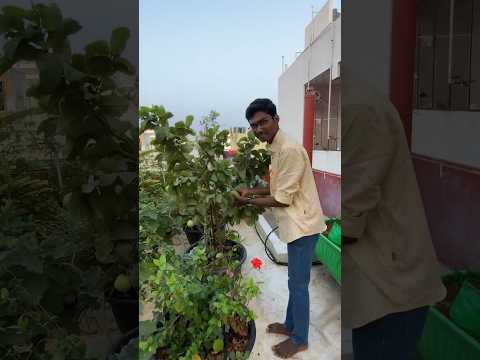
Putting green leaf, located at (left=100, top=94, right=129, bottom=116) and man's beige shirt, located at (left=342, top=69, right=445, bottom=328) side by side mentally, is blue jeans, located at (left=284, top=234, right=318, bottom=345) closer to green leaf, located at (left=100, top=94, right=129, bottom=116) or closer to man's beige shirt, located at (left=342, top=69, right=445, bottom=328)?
man's beige shirt, located at (left=342, top=69, right=445, bottom=328)

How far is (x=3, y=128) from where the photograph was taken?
0.54 meters

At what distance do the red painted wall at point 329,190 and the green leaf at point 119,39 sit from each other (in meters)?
0.36

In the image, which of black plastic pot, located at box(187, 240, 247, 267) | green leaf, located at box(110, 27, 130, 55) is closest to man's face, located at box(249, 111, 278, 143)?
green leaf, located at box(110, 27, 130, 55)

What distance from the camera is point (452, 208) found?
24.0 inches

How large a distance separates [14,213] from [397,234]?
1.93 ft

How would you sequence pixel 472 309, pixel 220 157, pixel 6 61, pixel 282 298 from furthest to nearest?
1. pixel 220 157
2. pixel 282 298
3. pixel 472 309
4. pixel 6 61

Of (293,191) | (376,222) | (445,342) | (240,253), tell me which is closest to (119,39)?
(376,222)

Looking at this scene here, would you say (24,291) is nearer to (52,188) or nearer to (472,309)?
(52,188)

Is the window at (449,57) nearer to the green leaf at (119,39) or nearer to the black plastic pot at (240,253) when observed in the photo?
the green leaf at (119,39)

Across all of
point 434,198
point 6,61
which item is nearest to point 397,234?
point 434,198

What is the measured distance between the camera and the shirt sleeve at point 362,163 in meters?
0.48

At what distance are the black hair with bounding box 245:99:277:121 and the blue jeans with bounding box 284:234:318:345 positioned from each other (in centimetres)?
38

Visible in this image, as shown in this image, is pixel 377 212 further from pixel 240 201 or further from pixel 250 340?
pixel 240 201

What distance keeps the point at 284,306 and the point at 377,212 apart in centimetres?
82
